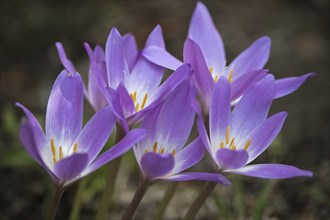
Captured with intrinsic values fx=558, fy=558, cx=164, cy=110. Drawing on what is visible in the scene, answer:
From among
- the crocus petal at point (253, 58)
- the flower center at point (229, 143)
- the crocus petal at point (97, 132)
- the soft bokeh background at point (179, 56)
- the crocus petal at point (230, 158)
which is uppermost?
the crocus petal at point (97, 132)

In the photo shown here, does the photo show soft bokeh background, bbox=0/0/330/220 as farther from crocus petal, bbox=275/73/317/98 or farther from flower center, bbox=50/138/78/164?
flower center, bbox=50/138/78/164

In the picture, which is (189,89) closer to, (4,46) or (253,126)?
(253,126)

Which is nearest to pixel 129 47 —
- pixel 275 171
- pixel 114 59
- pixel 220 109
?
pixel 114 59

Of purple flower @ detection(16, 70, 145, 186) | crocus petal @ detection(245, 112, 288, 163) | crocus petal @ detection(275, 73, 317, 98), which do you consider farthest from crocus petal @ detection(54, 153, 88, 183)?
crocus petal @ detection(275, 73, 317, 98)

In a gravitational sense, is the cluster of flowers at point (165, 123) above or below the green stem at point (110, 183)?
above

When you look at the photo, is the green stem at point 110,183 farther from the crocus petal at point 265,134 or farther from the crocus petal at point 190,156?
the crocus petal at point 265,134

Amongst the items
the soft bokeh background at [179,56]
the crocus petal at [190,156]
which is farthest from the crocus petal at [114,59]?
the soft bokeh background at [179,56]

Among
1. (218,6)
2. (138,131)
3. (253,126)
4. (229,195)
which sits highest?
(138,131)

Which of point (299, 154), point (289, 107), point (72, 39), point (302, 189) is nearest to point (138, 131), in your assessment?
point (302, 189)
